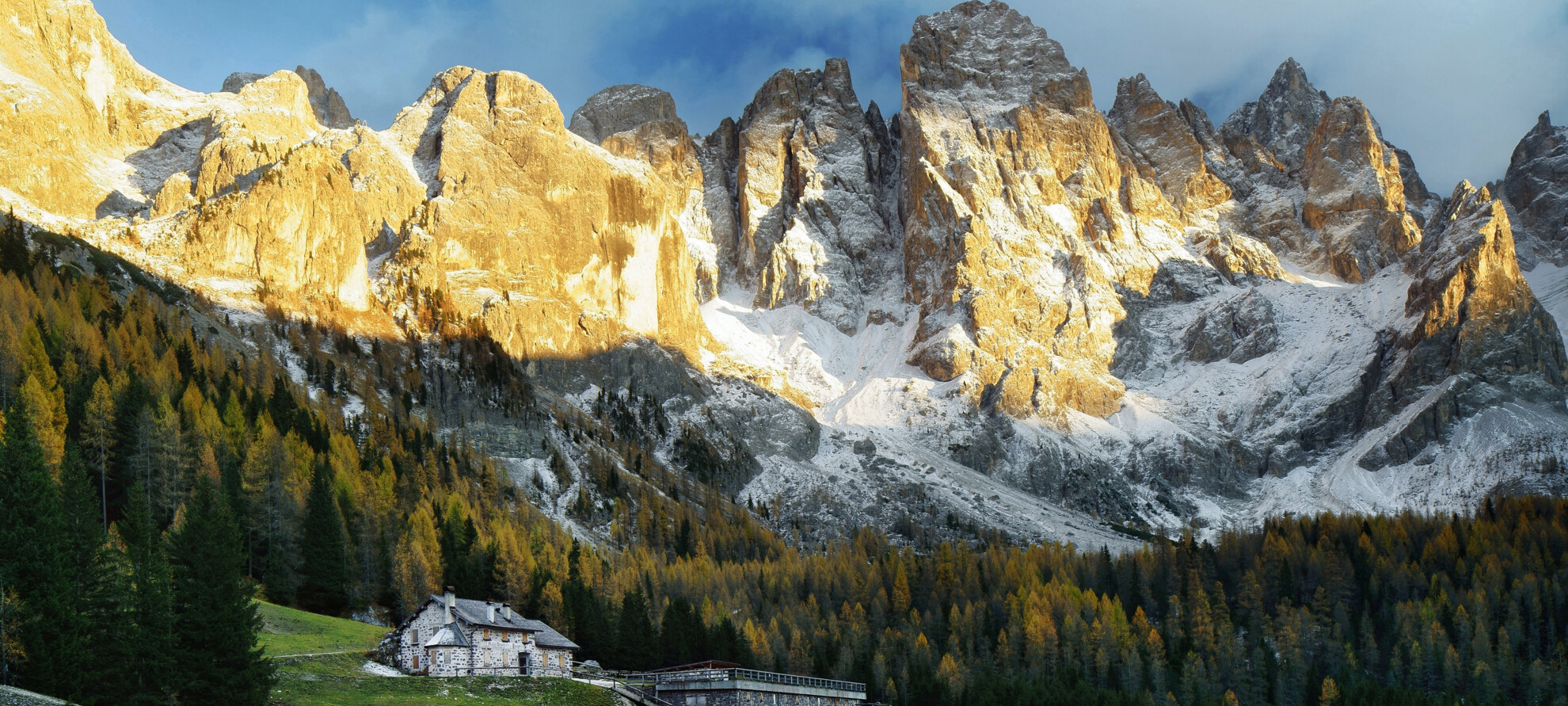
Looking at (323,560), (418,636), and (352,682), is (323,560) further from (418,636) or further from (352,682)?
(352,682)

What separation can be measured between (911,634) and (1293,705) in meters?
36.1

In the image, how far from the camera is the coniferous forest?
54.3 m

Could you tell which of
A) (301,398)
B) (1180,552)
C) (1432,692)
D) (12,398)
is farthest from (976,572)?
(12,398)

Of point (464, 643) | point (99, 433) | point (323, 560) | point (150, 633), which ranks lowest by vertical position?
point (464, 643)

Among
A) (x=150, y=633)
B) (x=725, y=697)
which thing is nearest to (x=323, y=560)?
(x=725, y=697)

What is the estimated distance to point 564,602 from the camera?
99750 millimetres

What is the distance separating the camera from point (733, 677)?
282ft

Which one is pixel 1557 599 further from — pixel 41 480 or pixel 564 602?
pixel 41 480

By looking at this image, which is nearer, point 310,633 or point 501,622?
point 310,633

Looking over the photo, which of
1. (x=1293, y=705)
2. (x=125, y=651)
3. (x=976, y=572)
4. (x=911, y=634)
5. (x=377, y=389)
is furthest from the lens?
(x=377, y=389)

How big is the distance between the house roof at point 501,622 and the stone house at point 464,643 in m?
0.07

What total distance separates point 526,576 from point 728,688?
25.8 m

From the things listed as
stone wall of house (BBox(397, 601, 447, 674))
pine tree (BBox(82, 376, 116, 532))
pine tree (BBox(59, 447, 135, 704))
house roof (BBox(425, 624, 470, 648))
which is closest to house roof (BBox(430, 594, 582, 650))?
stone wall of house (BBox(397, 601, 447, 674))

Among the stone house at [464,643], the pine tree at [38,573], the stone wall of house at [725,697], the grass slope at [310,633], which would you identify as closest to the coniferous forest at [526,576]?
the pine tree at [38,573]
